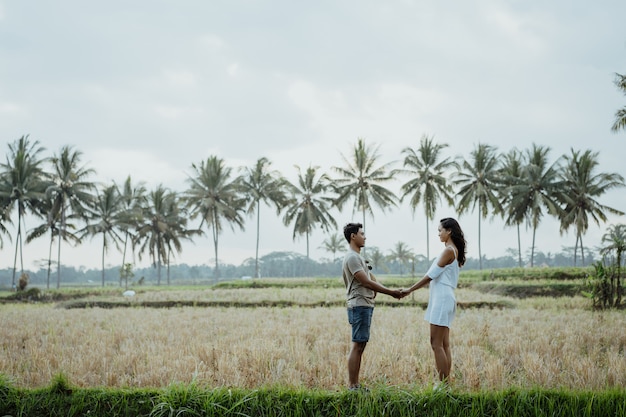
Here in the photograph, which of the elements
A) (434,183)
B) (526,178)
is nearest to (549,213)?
(526,178)

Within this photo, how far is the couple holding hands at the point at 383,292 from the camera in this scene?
459 centimetres

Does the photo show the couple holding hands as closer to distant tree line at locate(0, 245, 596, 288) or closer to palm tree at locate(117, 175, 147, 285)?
palm tree at locate(117, 175, 147, 285)

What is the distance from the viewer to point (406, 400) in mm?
4012

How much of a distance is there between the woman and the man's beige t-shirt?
625mm

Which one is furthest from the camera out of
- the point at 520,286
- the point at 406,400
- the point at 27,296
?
the point at 27,296

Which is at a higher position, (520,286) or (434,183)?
(434,183)

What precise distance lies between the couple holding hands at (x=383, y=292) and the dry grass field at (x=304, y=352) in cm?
46

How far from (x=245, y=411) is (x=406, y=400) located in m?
1.38

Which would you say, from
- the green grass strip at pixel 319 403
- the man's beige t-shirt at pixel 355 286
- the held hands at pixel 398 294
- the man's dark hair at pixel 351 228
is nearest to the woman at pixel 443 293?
the held hands at pixel 398 294

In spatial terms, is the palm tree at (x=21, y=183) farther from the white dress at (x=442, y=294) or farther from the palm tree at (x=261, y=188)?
the white dress at (x=442, y=294)

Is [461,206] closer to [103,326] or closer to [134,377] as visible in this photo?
[103,326]

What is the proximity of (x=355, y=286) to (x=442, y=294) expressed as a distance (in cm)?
86

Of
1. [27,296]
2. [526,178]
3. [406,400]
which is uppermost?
[526,178]

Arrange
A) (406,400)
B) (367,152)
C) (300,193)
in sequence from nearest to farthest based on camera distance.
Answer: (406,400), (367,152), (300,193)
